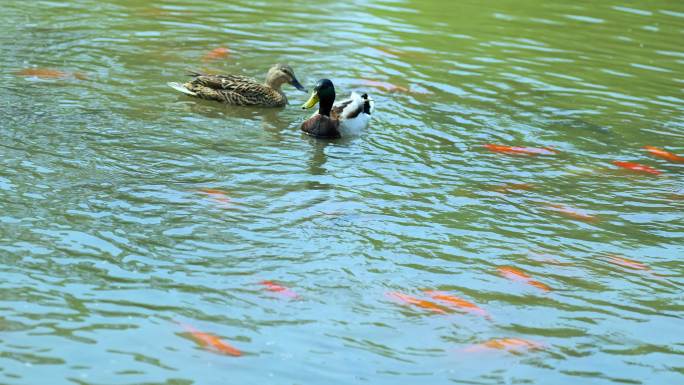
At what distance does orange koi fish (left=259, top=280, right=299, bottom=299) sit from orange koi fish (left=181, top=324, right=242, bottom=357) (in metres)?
0.90

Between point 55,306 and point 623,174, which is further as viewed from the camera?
point 623,174

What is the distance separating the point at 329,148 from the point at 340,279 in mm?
4190

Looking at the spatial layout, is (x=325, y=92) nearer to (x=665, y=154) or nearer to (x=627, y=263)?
(x=665, y=154)

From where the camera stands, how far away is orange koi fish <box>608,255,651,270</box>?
920 cm

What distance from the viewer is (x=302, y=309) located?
7777 mm

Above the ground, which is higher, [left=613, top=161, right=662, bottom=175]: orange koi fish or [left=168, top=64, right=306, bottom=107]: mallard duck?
[left=168, top=64, right=306, bottom=107]: mallard duck

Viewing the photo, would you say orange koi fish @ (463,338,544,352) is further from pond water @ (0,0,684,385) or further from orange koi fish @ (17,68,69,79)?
orange koi fish @ (17,68,69,79)

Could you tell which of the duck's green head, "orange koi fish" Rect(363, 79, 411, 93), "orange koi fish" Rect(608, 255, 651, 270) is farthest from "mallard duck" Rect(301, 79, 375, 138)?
"orange koi fish" Rect(608, 255, 651, 270)

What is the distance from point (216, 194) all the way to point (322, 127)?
9.79 feet

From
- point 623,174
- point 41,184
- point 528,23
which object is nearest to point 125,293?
point 41,184

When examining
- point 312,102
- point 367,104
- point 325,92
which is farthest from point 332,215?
point 312,102

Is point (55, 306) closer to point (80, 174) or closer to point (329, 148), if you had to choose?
point (80, 174)

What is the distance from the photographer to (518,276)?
8.75m

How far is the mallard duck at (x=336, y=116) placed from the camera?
41.9ft
